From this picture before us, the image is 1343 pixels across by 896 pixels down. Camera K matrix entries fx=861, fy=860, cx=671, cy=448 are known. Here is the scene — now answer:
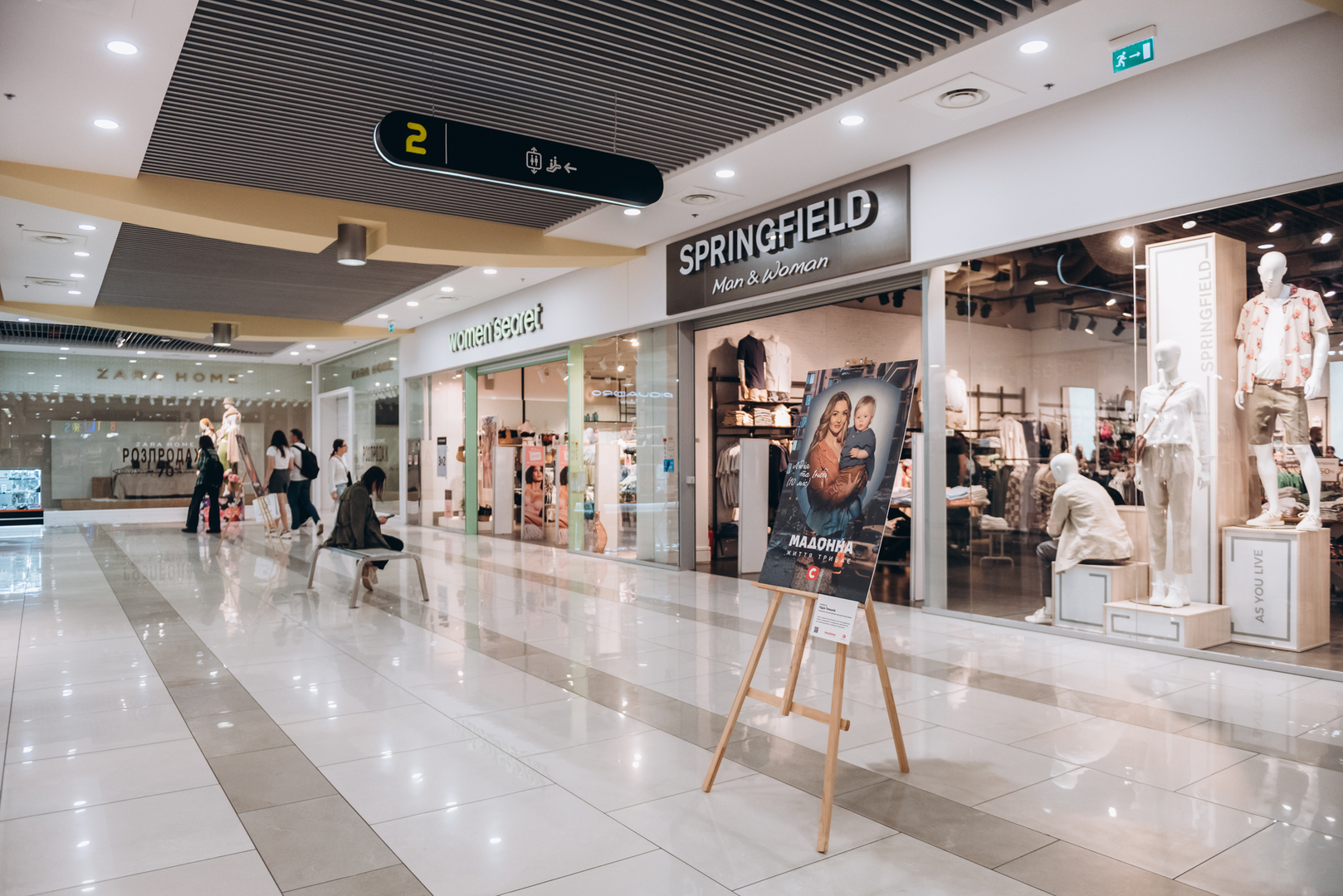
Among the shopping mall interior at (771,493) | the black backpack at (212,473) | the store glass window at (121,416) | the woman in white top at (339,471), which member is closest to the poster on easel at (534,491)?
the woman in white top at (339,471)

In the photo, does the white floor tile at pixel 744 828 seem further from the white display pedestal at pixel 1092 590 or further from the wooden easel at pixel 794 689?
the white display pedestal at pixel 1092 590

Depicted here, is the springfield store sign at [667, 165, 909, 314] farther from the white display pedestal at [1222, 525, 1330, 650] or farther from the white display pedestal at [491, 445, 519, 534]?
the white display pedestal at [491, 445, 519, 534]

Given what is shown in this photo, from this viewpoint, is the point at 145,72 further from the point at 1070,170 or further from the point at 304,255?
the point at 1070,170

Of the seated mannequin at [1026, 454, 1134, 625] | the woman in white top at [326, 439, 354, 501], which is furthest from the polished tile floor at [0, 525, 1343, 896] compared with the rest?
the woman in white top at [326, 439, 354, 501]

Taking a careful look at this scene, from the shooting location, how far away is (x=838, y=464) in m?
3.18

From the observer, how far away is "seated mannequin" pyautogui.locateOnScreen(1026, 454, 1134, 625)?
555cm

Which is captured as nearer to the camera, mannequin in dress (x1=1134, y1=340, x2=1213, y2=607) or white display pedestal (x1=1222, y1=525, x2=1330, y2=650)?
white display pedestal (x1=1222, y1=525, x2=1330, y2=650)

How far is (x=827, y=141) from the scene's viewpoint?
616 cm

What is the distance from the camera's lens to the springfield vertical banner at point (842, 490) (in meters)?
2.98

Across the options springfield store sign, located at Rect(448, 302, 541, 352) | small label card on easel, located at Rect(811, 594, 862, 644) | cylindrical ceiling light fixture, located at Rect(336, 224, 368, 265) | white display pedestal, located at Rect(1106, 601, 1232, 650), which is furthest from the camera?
springfield store sign, located at Rect(448, 302, 541, 352)

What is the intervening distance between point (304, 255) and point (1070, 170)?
7.95m

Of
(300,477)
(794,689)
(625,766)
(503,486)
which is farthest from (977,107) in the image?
(300,477)

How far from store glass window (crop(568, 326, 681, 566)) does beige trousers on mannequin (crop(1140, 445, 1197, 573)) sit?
4.91 m

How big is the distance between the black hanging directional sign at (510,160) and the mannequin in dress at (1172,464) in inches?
133
